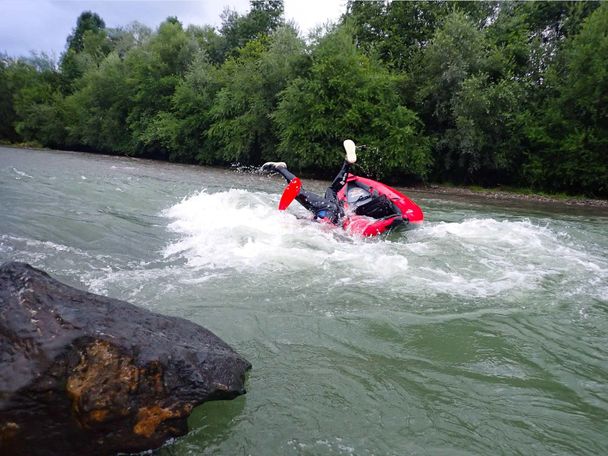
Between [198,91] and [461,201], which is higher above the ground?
[198,91]

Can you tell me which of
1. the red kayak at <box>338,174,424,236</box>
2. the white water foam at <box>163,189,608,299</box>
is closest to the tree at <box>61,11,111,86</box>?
the red kayak at <box>338,174,424,236</box>

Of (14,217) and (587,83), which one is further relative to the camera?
(587,83)

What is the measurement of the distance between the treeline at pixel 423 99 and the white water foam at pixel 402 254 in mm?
11492

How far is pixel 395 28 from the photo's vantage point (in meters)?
25.5

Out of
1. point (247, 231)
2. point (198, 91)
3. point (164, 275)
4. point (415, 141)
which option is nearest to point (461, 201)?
point (415, 141)

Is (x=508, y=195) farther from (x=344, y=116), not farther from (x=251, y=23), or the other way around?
(x=251, y=23)

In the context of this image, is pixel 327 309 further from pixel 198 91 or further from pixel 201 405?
pixel 198 91

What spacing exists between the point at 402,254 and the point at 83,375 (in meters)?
5.18

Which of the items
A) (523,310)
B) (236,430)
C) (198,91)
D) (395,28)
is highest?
(395,28)

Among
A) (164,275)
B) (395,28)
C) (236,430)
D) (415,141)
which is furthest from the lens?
(395,28)

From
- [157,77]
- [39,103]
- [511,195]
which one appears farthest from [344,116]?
[39,103]

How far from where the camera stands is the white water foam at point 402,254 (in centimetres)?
577

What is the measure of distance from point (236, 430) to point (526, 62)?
23460 millimetres

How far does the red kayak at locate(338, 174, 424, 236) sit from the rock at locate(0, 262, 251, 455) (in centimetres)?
532
